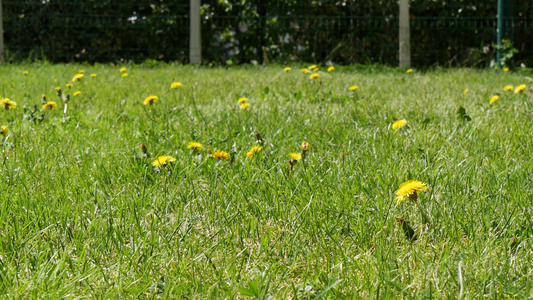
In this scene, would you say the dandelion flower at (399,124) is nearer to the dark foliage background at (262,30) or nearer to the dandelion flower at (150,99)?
the dandelion flower at (150,99)

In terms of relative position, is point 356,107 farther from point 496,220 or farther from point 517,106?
point 496,220

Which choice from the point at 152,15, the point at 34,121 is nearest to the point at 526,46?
the point at 152,15

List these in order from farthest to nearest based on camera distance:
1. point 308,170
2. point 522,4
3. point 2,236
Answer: point 522,4 < point 308,170 < point 2,236

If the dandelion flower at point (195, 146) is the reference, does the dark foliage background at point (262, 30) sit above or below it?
above

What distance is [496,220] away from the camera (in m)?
1.60

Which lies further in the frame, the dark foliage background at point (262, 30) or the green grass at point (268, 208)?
the dark foliage background at point (262, 30)

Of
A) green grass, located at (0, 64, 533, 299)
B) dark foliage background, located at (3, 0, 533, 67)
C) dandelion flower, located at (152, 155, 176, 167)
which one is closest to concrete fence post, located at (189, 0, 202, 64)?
dark foliage background, located at (3, 0, 533, 67)

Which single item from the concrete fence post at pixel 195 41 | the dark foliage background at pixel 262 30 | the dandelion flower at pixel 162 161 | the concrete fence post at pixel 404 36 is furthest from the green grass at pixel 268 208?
the dark foliage background at pixel 262 30

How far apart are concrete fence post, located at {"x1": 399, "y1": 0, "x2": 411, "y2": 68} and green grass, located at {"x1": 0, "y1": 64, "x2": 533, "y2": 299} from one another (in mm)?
4496

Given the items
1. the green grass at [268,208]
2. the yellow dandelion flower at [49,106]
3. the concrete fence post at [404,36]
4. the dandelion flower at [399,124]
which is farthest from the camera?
the concrete fence post at [404,36]

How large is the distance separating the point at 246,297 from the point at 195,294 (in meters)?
0.10

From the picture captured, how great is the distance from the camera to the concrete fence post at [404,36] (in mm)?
7465

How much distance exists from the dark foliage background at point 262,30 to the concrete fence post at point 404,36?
0.45 meters

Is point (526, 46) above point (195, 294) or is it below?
above
